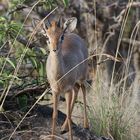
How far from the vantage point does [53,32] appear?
195 inches

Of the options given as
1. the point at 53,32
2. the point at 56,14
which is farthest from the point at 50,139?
the point at 56,14

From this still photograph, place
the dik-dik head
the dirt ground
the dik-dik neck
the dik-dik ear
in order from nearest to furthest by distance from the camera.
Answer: the dik-dik head → the dik-dik neck → the dik-dik ear → the dirt ground

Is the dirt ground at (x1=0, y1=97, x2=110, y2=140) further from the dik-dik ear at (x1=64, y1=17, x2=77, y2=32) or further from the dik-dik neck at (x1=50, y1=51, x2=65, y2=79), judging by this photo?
the dik-dik ear at (x1=64, y1=17, x2=77, y2=32)

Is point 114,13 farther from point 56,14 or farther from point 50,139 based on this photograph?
point 50,139

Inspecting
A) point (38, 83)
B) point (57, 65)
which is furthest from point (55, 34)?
point (38, 83)

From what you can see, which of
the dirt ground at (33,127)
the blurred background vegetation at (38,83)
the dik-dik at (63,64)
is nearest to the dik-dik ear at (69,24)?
the dik-dik at (63,64)

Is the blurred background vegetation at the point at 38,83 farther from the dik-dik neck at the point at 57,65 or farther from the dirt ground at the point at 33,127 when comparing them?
the dik-dik neck at the point at 57,65

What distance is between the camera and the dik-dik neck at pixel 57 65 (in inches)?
197

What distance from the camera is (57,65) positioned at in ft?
16.6

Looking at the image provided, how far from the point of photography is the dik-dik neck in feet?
16.4

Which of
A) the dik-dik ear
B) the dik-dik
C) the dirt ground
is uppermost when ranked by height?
the dik-dik ear

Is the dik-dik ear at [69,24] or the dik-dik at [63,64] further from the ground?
the dik-dik ear at [69,24]

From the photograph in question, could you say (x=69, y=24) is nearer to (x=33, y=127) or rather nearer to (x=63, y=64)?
(x=63, y=64)

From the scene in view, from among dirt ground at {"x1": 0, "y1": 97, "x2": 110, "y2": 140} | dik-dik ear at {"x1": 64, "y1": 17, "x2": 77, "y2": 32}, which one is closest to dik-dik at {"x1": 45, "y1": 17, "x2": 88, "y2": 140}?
dik-dik ear at {"x1": 64, "y1": 17, "x2": 77, "y2": 32}
